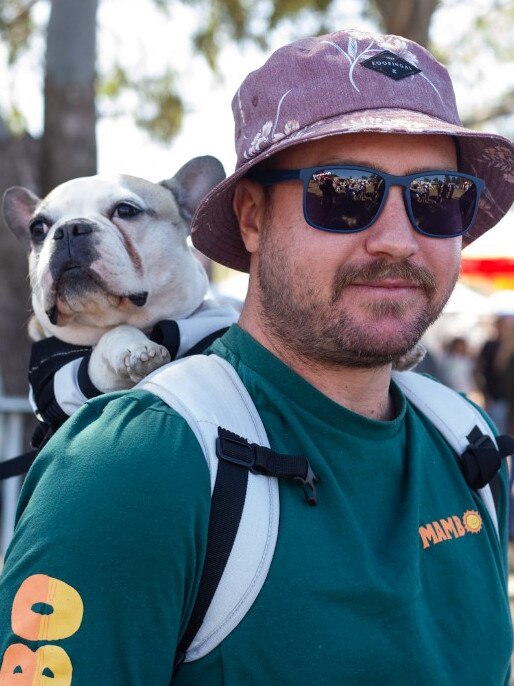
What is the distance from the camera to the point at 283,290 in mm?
2066

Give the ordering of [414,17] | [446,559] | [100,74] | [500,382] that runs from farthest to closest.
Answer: [500,382], [100,74], [414,17], [446,559]

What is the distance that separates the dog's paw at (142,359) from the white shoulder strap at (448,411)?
623mm

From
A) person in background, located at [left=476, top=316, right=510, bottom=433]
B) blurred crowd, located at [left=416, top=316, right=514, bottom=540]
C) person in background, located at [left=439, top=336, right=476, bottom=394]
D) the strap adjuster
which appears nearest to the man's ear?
the strap adjuster

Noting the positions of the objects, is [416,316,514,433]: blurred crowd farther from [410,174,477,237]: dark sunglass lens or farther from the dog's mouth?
[410,174,477,237]: dark sunglass lens

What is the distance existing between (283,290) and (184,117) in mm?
9865

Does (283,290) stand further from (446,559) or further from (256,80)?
(446,559)

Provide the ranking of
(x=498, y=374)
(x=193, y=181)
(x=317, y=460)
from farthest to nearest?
(x=498, y=374), (x=193, y=181), (x=317, y=460)

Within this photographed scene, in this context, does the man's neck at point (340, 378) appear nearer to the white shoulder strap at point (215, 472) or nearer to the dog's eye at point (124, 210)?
the white shoulder strap at point (215, 472)

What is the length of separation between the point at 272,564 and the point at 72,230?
1.27m

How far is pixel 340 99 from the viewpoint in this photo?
2033mm

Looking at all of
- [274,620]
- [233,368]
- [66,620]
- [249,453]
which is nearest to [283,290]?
[233,368]

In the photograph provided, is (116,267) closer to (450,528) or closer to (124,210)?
(124,210)

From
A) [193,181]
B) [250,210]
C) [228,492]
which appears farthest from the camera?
[193,181]

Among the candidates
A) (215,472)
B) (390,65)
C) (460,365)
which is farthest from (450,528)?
(460,365)
